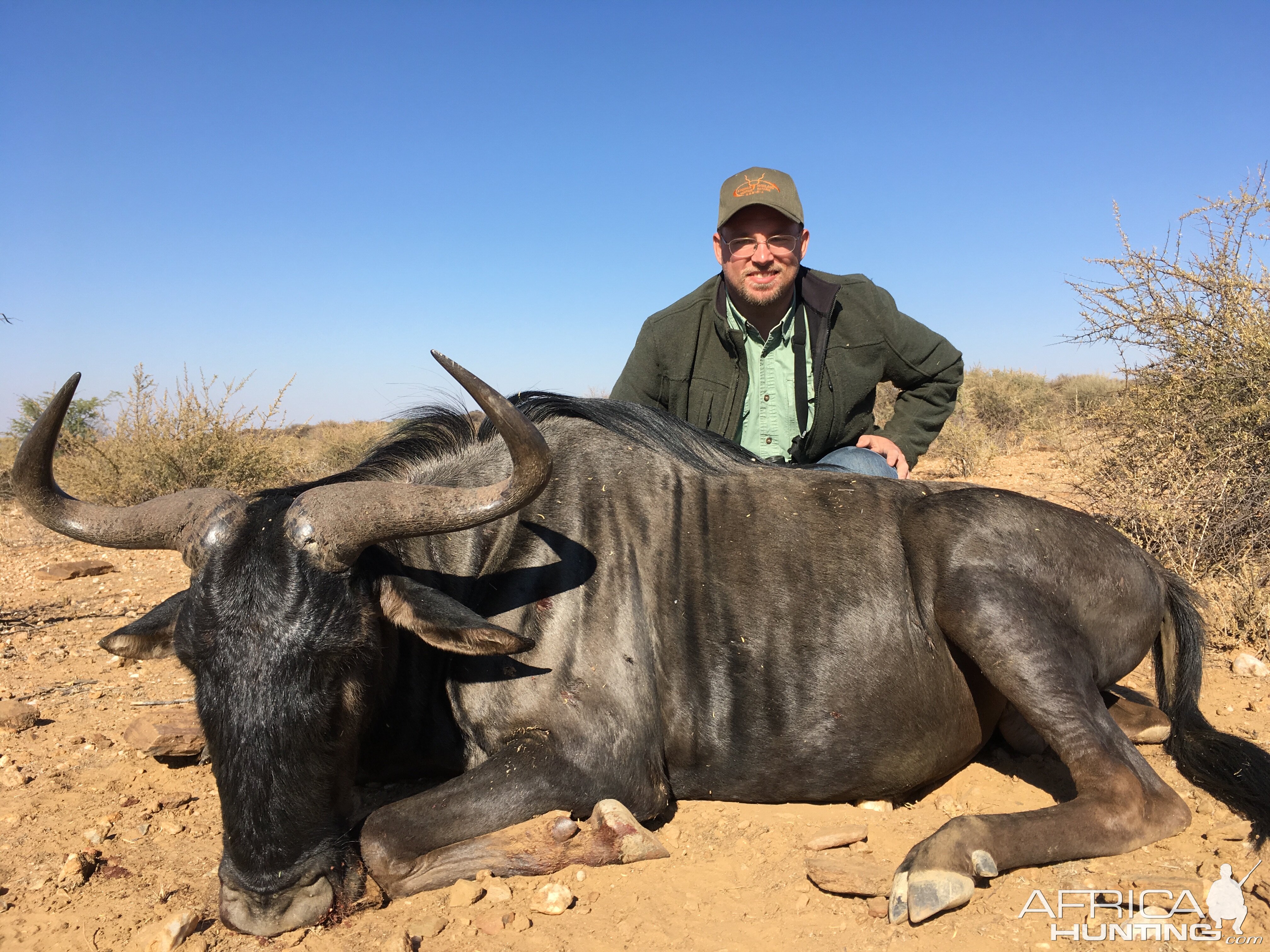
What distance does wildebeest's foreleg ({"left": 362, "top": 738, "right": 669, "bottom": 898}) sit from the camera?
280cm

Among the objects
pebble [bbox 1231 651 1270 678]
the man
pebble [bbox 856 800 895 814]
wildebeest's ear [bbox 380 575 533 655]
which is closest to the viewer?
wildebeest's ear [bbox 380 575 533 655]

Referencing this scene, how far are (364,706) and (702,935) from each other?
1305 mm

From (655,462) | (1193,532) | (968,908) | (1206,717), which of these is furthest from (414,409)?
(1193,532)

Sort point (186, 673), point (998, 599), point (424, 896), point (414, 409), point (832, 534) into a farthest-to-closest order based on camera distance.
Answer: point (186, 673), point (414, 409), point (832, 534), point (998, 599), point (424, 896)

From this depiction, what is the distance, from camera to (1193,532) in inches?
239

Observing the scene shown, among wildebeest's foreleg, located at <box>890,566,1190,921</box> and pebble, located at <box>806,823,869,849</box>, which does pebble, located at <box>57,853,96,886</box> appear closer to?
pebble, located at <box>806,823,869,849</box>

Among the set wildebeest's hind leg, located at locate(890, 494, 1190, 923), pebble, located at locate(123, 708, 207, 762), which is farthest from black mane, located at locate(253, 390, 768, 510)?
pebble, located at locate(123, 708, 207, 762)

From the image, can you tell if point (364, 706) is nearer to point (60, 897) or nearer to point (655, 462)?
point (60, 897)

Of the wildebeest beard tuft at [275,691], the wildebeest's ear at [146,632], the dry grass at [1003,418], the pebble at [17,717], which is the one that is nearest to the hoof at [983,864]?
the wildebeest beard tuft at [275,691]

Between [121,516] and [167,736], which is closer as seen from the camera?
[121,516]

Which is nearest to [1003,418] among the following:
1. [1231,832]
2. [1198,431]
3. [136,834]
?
[1198,431]

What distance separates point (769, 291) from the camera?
16.9ft

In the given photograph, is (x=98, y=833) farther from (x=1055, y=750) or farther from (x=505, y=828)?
(x=1055, y=750)

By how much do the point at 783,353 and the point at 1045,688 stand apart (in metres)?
2.84
